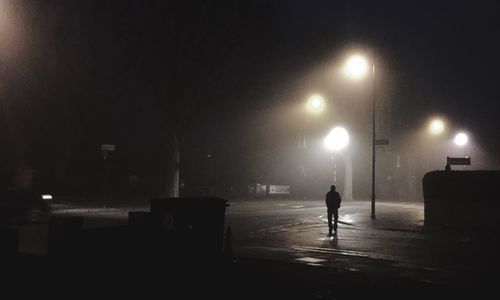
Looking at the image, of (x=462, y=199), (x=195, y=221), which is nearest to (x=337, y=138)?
(x=462, y=199)

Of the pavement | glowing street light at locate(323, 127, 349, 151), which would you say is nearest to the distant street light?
glowing street light at locate(323, 127, 349, 151)

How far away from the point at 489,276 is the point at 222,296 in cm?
651

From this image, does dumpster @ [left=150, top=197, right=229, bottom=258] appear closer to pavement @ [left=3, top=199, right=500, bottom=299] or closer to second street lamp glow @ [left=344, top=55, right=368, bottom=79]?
pavement @ [left=3, top=199, right=500, bottom=299]

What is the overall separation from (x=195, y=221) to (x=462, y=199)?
15561 mm

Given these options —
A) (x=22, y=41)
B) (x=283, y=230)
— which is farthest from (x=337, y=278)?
(x=22, y=41)

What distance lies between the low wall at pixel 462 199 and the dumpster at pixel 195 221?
1490cm

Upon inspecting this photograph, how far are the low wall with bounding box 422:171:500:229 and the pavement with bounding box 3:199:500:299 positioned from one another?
2.37 m

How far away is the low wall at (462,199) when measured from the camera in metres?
21.6

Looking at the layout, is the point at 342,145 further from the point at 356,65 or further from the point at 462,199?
the point at 462,199

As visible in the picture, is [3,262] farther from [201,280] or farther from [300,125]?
[300,125]

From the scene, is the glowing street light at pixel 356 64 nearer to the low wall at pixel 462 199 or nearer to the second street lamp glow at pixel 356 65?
the second street lamp glow at pixel 356 65

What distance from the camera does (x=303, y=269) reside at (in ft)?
37.6

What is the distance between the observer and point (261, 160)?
177 feet

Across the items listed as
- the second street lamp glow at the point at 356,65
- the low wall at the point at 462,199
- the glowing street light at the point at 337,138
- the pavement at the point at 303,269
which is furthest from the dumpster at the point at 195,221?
the glowing street light at the point at 337,138
